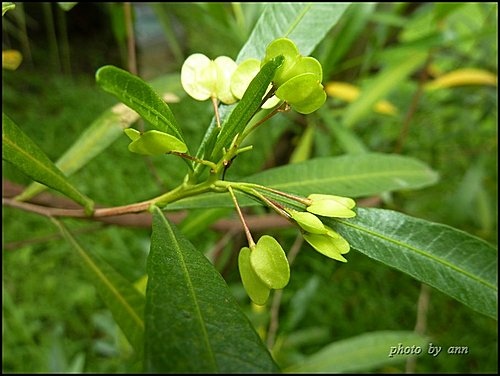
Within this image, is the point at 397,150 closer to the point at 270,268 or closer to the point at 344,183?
the point at 344,183

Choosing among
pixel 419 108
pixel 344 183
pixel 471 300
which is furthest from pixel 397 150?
pixel 471 300

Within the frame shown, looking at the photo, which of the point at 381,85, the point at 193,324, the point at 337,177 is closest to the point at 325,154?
the point at 381,85

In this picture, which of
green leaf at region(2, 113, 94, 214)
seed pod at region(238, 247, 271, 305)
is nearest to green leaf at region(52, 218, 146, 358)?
green leaf at region(2, 113, 94, 214)

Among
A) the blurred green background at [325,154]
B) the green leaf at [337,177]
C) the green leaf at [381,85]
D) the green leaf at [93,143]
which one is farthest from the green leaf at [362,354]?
the green leaf at [93,143]

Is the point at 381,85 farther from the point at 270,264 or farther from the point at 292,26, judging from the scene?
the point at 270,264

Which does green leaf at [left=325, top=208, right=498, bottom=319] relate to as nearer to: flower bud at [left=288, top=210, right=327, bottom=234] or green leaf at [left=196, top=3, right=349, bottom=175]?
flower bud at [left=288, top=210, right=327, bottom=234]

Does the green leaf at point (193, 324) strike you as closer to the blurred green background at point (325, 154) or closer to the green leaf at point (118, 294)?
the green leaf at point (118, 294)
